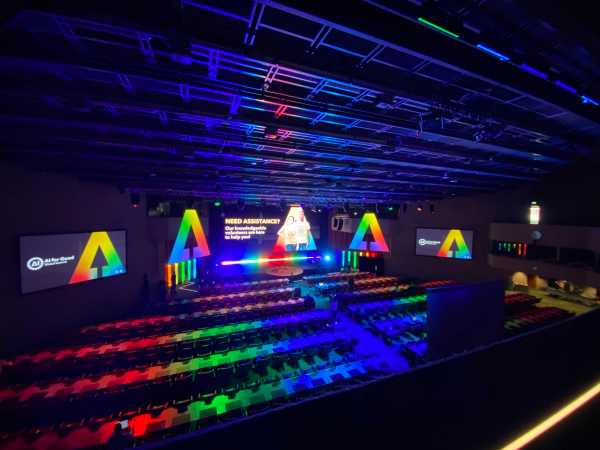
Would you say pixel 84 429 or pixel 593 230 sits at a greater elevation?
pixel 593 230

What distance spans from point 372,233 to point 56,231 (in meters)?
18.2

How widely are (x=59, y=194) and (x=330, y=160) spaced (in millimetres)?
9408

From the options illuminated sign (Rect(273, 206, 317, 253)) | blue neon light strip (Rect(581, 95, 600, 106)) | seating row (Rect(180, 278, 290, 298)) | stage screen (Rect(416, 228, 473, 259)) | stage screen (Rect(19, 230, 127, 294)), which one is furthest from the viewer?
illuminated sign (Rect(273, 206, 317, 253))

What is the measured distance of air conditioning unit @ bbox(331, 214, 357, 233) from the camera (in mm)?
21750

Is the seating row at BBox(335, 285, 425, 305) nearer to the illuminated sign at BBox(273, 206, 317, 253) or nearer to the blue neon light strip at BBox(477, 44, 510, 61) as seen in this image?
the illuminated sign at BBox(273, 206, 317, 253)

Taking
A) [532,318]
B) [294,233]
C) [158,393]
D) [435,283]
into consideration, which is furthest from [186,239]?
[532,318]

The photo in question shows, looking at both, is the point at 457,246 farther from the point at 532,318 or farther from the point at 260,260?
the point at 260,260

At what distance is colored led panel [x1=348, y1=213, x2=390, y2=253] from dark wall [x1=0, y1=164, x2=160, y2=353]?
50.0 ft

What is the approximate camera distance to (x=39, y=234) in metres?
8.45

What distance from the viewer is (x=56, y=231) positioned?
9031mm

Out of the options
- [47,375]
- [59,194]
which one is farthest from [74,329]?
[59,194]

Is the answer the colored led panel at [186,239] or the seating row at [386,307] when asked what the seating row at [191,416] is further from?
the colored led panel at [186,239]

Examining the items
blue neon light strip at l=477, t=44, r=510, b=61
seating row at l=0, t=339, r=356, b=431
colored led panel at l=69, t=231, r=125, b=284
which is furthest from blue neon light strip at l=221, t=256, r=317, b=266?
blue neon light strip at l=477, t=44, r=510, b=61

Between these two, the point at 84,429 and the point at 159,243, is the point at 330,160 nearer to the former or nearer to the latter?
the point at 84,429
